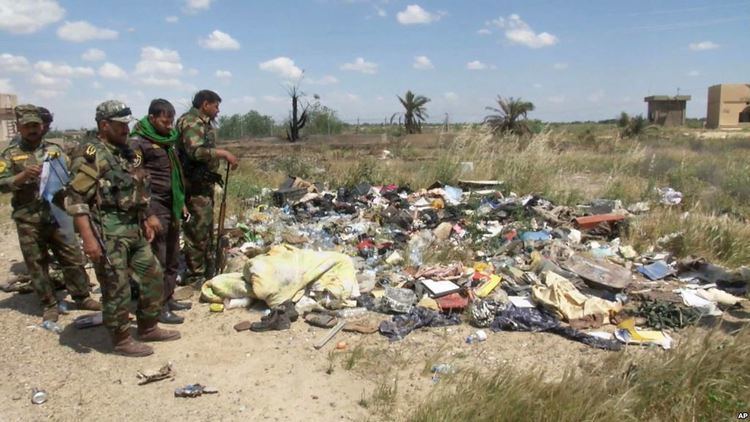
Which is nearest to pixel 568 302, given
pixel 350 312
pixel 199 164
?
pixel 350 312

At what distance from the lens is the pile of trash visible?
404 centimetres

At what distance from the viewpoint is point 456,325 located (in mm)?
4027

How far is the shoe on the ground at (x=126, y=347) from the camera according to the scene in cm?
352

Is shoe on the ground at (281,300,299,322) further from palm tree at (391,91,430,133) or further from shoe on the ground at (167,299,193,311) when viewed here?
palm tree at (391,91,430,133)

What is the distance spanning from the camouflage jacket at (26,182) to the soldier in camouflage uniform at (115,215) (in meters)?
1.00

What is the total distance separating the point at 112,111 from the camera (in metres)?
3.32

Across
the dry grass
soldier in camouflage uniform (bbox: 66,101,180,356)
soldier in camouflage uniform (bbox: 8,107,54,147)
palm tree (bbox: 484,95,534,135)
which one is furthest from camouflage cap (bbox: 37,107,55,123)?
palm tree (bbox: 484,95,534,135)

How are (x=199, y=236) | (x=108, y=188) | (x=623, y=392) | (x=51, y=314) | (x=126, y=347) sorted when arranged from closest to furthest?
1. (x=623, y=392)
2. (x=108, y=188)
3. (x=126, y=347)
4. (x=51, y=314)
5. (x=199, y=236)

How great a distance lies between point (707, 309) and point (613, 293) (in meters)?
0.70

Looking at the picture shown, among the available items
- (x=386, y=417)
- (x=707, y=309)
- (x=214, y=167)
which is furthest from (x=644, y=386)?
(x=214, y=167)

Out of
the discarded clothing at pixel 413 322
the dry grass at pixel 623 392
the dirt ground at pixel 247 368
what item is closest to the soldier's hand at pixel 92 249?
the dirt ground at pixel 247 368

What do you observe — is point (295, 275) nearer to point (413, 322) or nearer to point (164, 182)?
point (413, 322)

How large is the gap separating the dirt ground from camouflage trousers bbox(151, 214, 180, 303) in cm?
30

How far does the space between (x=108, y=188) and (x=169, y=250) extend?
1.08 meters
